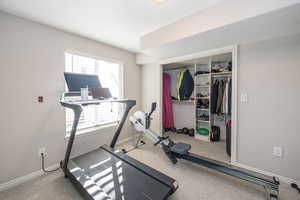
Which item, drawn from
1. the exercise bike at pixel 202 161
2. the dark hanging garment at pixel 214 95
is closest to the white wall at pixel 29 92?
the exercise bike at pixel 202 161

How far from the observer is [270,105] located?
1872 mm

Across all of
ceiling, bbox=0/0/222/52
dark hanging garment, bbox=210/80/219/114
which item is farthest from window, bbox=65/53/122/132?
dark hanging garment, bbox=210/80/219/114

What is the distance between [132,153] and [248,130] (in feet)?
7.00

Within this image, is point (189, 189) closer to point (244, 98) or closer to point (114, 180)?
point (114, 180)

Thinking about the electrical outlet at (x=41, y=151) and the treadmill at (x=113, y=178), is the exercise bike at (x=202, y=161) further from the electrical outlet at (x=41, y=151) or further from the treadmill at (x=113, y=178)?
the electrical outlet at (x=41, y=151)

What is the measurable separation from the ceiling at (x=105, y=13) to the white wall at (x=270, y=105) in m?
1.12

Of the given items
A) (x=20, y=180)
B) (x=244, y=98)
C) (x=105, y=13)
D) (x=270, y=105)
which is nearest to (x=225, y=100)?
(x=244, y=98)

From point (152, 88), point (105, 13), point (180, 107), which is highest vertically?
point (105, 13)

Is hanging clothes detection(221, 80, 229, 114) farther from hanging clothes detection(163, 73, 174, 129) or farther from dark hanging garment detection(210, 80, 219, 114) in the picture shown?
hanging clothes detection(163, 73, 174, 129)

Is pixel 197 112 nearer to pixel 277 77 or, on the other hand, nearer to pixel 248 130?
pixel 248 130

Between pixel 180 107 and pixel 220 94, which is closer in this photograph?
pixel 220 94

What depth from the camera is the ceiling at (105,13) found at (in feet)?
5.02

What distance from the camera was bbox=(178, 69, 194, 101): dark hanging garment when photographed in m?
3.76

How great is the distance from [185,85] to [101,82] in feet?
7.63
